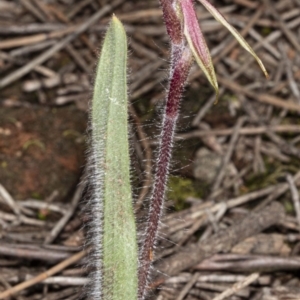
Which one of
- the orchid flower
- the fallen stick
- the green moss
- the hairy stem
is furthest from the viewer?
the green moss

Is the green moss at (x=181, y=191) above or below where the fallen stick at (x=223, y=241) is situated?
above

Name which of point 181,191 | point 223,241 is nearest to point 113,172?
point 223,241

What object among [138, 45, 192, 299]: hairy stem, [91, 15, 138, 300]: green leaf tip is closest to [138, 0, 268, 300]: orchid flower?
[138, 45, 192, 299]: hairy stem

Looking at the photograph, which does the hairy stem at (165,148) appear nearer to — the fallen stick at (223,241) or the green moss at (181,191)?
the fallen stick at (223,241)

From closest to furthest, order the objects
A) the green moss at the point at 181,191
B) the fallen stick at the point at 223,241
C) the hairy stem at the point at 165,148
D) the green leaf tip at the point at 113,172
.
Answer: the hairy stem at the point at 165,148 → the green leaf tip at the point at 113,172 → the fallen stick at the point at 223,241 → the green moss at the point at 181,191

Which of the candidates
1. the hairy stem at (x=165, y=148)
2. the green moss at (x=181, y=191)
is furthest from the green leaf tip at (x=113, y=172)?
the green moss at (x=181, y=191)

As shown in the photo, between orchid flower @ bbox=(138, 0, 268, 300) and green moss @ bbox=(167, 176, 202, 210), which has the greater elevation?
green moss @ bbox=(167, 176, 202, 210)

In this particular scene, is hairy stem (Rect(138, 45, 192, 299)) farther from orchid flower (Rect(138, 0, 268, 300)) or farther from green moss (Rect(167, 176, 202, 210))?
green moss (Rect(167, 176, 202, 210))
